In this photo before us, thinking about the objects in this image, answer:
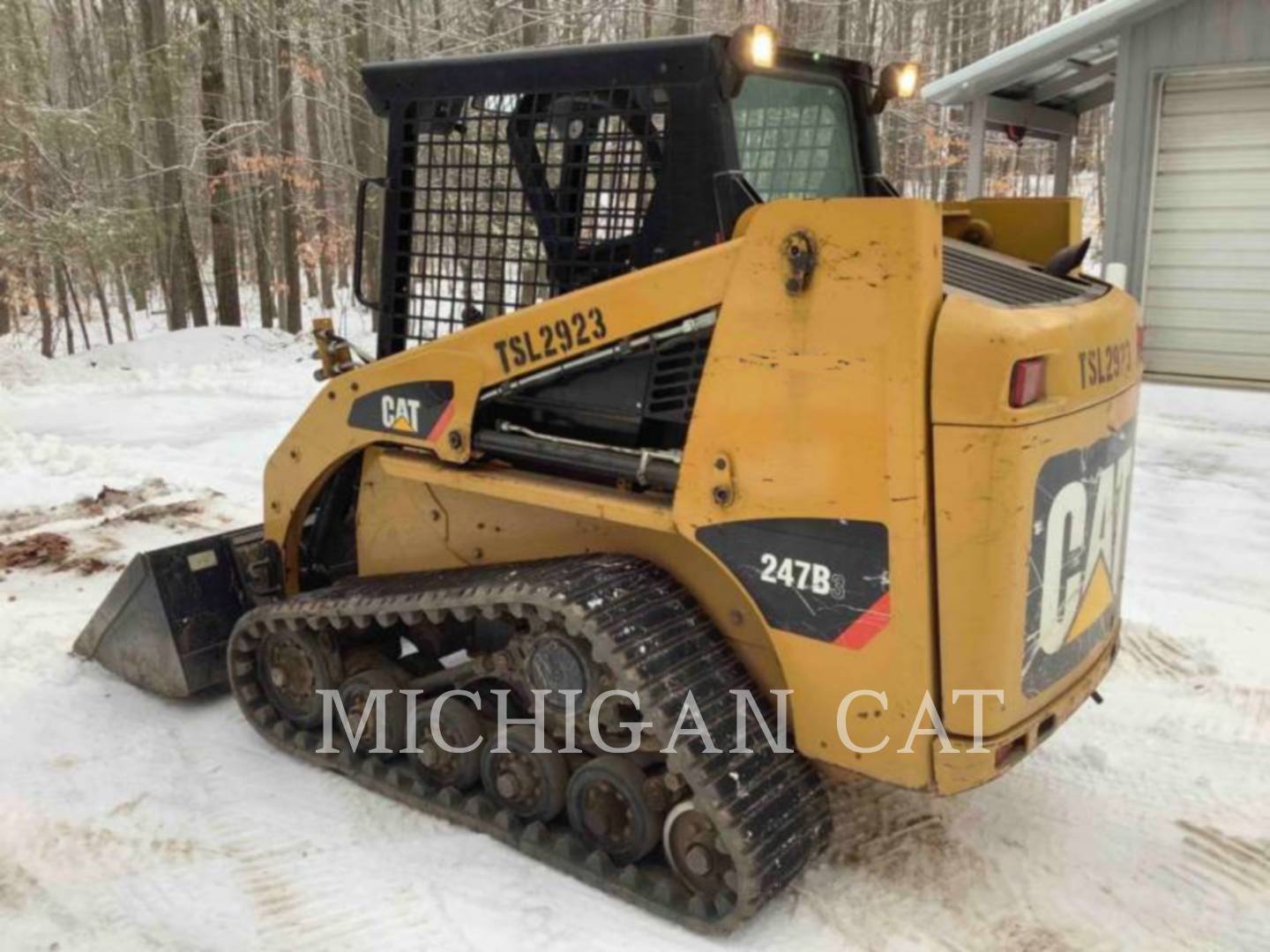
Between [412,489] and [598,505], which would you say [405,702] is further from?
[598,505]

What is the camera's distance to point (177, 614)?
4.10m

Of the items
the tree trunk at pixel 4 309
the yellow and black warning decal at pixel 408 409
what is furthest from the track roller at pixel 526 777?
the tree trunk at pixel 4 309

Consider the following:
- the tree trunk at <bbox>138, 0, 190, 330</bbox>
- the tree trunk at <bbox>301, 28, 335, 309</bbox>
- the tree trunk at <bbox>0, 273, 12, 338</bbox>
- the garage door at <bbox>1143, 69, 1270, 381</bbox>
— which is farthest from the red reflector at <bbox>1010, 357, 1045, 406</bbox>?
the tree trunk at <bbox>0, 273, 12, 338</bbox>

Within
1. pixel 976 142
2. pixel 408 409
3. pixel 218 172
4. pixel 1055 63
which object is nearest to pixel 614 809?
pixel 408 409

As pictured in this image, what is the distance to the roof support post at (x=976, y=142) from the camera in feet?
36.7

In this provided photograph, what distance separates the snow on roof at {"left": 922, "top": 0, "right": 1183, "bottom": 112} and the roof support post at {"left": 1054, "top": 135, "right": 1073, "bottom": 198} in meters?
0.58

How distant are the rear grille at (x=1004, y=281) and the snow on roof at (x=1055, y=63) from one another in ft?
25.7

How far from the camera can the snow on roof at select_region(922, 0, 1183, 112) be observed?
9.81 meters

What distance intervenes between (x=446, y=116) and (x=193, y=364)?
10.6 meters

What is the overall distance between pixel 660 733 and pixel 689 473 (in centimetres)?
66

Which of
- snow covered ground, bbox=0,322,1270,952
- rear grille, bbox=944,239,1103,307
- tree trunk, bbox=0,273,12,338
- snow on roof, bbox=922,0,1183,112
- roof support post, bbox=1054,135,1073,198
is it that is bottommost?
snow covered ground, bbox=0,322,1270,952

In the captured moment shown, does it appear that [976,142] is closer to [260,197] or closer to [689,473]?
[689,473]

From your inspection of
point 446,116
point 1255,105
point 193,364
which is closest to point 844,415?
point 446,116

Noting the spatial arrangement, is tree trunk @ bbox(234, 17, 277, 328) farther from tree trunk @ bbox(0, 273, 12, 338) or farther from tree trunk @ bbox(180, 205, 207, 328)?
tree trunk @ bbox(0, 273, 12, 338)
